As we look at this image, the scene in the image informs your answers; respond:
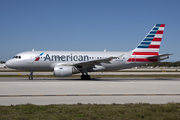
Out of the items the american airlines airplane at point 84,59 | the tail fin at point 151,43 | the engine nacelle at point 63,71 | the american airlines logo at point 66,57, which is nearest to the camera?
the engine nacelle at point 63,71

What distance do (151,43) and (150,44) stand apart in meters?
0.20

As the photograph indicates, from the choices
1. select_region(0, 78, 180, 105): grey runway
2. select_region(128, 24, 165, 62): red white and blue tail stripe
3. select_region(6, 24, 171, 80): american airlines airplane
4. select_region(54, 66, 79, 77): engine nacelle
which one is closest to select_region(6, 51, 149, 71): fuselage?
select_region(6, 24, 171, 80): american airlines airplane

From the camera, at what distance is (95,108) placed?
7.82m

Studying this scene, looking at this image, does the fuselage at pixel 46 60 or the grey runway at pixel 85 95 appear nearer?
the grey runway at pixel 85 95

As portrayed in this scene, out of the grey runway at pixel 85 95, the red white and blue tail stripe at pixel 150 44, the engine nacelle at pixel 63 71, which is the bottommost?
the grey runway at pixel 85 95

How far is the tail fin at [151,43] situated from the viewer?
27984 millimetres

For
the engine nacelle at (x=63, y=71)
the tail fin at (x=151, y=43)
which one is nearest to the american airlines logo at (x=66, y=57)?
the engine nacelle at (x=63, y=71)

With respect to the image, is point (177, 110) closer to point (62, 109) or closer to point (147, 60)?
point (62, 109)

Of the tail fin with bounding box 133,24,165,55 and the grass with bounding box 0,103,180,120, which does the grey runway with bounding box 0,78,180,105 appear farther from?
the tail fin with bounding box 133,24,165,55

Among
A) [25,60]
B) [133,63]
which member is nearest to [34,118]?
[25,60]

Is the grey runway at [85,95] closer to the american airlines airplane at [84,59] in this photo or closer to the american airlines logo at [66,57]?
the american airlines airplane at [84,59]

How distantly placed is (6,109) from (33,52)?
19128 millimetres

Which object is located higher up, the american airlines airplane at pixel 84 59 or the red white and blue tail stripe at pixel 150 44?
the red white and blue tail stripe at pixel 150 44

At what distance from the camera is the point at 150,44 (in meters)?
28.0
